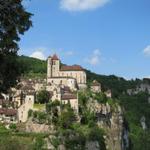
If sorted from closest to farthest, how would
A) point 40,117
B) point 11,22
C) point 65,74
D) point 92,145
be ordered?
point 11,22 < point 40,117 < point 92,145 < point 65,74

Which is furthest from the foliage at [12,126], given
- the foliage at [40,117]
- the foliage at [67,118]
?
the foliage at [67,118]

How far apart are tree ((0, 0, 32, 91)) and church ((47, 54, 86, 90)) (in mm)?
98505

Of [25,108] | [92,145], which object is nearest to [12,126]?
[25,108]

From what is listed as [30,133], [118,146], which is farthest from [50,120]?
[118,146]

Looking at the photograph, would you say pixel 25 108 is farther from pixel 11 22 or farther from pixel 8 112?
pixel 11 22

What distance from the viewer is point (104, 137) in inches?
3991

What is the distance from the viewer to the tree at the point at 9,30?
20.8 m

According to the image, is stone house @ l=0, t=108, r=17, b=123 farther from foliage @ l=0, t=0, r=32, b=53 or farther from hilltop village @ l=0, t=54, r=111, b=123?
foliage @ l=0, t=0, r=32, b=53

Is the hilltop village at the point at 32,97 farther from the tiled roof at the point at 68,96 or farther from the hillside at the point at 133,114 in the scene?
the hillside at the point at 133,114

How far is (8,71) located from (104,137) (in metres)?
81.0

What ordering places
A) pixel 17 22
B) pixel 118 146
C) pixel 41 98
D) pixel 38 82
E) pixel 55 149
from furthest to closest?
1. pixel 38 82
2. pixel 118 146
3. pixel 41 98
4. pixel 55 149
5. pixel 17 22

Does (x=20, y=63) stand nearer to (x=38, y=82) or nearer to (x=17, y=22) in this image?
(x=17, y=22)

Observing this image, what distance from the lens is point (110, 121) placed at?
110 metres

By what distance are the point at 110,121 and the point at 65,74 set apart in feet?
82.3
